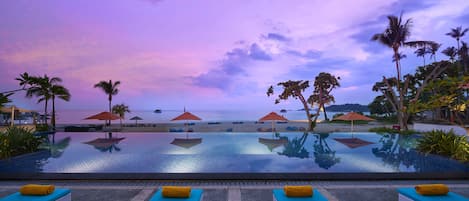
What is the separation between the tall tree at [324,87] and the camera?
21.6 metres

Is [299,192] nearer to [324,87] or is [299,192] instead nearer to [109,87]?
[324,87]

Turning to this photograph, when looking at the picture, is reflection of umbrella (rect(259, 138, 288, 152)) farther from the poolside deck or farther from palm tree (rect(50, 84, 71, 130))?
palm tree (rect(50, 84, 71, 130))

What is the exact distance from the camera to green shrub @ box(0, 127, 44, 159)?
715 centimetres

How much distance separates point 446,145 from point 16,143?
14.0 m

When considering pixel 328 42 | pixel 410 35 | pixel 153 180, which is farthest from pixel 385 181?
pixel 410 35

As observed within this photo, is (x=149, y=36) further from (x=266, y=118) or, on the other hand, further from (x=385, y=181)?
(x=385, y=181)

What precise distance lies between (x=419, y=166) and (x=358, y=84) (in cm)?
2212

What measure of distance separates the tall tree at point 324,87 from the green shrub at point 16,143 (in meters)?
20.4

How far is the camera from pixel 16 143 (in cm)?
770

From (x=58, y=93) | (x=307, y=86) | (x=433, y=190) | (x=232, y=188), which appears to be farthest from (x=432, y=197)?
(x=58, y=93)

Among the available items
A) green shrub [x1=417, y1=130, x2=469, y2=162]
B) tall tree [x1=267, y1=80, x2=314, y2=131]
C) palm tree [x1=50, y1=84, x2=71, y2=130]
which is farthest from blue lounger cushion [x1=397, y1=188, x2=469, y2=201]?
palm tree [x1=50, y1=84, x2=71, y2=130]

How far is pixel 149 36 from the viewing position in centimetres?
1363

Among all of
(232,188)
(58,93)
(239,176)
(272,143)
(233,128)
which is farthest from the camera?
(233,128)

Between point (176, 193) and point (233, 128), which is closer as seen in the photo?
point (176, 193)
